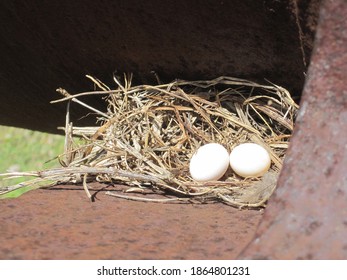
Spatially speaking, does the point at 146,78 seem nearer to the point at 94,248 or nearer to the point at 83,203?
the point at 83,203

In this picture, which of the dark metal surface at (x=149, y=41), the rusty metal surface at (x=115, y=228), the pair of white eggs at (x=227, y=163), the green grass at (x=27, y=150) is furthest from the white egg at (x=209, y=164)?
the green grass at (x=27, y=150)

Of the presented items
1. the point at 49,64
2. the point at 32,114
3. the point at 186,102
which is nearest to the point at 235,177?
the point at 186,102

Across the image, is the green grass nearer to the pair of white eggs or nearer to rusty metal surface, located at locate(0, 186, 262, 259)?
the pair of white eggs

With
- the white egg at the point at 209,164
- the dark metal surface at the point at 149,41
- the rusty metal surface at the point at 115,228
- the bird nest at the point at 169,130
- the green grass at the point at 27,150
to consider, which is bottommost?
the rusty metal surface at the point at 115,228

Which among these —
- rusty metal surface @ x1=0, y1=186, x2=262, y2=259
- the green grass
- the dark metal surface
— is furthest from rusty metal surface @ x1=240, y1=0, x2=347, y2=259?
the green grass

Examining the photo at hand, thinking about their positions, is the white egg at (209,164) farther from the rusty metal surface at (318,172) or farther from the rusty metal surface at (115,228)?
the rusty metal surface at (318,172)
